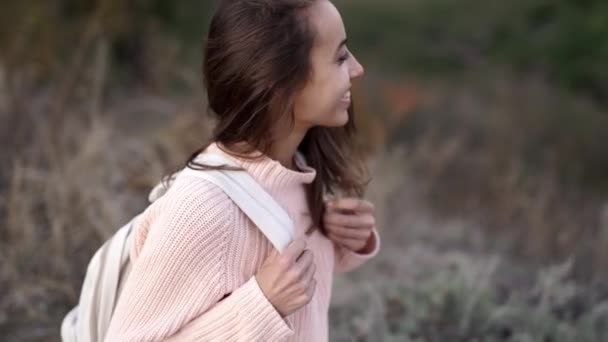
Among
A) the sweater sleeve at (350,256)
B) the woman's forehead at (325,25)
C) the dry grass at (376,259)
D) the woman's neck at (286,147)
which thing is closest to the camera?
the woman's forehead at (325,25)

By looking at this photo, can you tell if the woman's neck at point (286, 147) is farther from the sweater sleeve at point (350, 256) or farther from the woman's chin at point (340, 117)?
the sweater sleeve at point (350, 256)

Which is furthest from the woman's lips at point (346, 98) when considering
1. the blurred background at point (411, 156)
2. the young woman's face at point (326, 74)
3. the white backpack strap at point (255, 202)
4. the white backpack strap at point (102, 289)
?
the blurred background at point (411, 156)

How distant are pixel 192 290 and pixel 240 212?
18cm

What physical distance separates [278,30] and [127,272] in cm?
63

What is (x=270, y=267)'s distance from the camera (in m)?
1.59

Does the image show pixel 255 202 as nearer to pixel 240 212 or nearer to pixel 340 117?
pixel 240 212

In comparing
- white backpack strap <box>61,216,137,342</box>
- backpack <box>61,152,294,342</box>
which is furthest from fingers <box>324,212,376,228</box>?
white backpack strap <box>61,216,137,342</box>

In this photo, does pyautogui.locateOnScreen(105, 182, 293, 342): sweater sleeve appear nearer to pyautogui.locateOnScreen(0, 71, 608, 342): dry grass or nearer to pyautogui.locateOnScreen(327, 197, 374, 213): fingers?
pyautogui.locateOnScreen(327, 197, 374, 213): fingers

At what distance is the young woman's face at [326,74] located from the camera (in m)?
1.68

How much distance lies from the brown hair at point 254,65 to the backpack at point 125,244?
62 millimetres

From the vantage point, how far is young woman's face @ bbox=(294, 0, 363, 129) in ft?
5.50

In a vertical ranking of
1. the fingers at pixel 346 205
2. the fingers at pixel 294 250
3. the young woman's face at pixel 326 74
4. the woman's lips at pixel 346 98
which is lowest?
the fingers at pixel 346 205

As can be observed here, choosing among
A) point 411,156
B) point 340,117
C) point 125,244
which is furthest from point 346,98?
point 411,156

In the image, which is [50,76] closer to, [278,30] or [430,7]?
[278,30]
